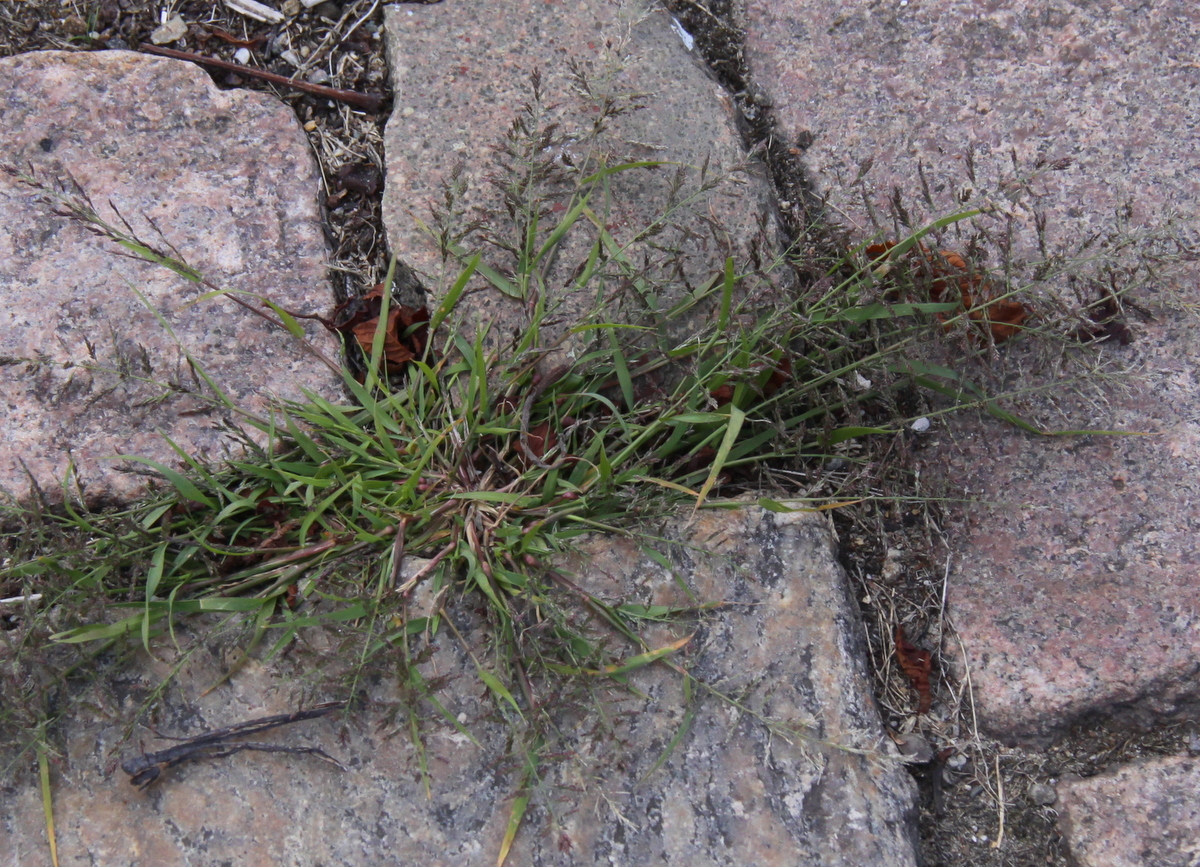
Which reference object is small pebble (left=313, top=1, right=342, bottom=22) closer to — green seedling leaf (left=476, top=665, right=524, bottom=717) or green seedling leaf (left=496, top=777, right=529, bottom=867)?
green seedling leaf (left=476, top=665, right=524, bottom=717)

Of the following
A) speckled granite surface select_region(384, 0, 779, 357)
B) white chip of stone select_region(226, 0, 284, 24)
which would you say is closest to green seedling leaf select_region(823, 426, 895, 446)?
speckled granite surface select_region(384, 0, 779, 357)

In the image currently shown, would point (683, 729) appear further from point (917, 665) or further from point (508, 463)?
point (508, 463)

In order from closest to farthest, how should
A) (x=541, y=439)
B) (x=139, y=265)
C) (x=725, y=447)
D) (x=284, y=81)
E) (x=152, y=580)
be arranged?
1. (x=725, y=447)
2. (x=152, y=580)
3. (x=541, y=439)
4. (x=139, y=265)
5. (x=284, y=81)

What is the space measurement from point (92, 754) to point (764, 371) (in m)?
1.61

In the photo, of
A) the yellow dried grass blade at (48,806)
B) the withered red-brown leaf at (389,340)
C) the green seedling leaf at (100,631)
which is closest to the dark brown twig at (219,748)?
the yellow dried grass blade at (48,806)

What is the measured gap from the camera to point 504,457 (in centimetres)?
192

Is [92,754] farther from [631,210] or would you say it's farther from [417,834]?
[631,210]

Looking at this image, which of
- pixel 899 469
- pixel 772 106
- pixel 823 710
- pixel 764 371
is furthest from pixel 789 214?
pixel 823 710

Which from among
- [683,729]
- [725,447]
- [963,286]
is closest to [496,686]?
[683,729]

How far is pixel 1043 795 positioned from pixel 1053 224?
52.6 inches

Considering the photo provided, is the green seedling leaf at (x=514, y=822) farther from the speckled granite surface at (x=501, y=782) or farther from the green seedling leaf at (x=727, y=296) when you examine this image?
the green seedling leaf at (x=727, y=296)

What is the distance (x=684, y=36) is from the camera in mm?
2326

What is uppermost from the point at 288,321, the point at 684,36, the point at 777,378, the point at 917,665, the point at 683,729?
the point at 684,36

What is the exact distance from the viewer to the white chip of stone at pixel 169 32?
7.54 ft
